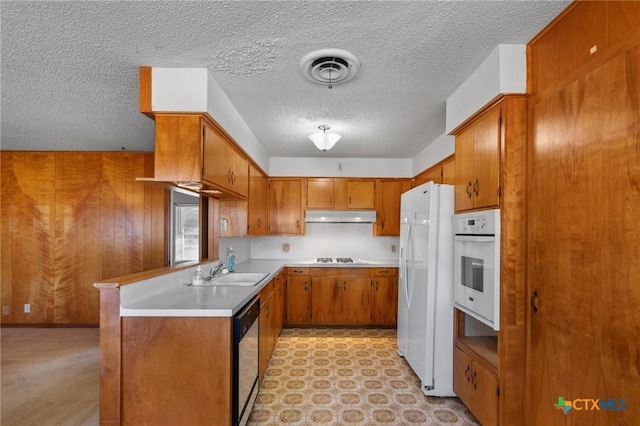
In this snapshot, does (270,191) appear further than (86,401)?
Yes

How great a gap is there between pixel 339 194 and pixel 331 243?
33.3 inches

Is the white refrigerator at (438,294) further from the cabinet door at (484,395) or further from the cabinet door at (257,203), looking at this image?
the cabinet door at (257,203)

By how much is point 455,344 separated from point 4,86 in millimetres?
4088

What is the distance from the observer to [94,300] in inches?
170

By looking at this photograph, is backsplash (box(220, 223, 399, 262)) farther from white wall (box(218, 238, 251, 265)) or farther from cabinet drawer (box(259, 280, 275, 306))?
cabinet drawer (box(259, 280, 275, 306))

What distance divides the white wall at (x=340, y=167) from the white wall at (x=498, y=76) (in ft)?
8.62

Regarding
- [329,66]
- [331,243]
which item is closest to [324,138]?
[329,66]

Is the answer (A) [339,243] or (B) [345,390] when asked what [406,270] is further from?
(A) [339,243]

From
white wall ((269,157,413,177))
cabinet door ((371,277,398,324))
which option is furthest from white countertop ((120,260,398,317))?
white wall ((269,157,413,177))

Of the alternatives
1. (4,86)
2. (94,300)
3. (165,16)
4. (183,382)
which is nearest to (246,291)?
(183,382)

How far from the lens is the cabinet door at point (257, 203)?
146 inches

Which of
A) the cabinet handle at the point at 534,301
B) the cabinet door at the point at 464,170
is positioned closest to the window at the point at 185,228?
the cabinet door at the point at 464,170

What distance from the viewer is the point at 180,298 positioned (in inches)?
82.7

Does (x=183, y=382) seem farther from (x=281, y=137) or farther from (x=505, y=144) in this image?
(x=281, y=137)
